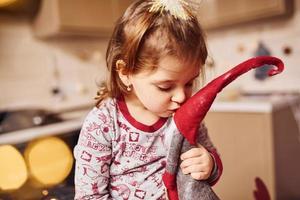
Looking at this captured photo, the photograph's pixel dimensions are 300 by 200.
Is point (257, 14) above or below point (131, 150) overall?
above

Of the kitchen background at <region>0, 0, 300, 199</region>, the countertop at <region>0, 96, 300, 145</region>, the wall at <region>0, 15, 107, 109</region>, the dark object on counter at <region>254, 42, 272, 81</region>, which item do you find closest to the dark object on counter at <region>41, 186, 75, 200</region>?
the countertop at <region>0, 96, 300, 145</region>

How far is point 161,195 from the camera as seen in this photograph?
453 millimetres

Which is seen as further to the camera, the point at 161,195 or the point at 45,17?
the point at 45,17

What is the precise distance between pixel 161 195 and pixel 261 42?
3.30 ft

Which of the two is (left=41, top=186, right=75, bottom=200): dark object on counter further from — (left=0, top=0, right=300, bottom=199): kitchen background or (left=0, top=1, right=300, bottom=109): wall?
(left=0, top=1, right=300, bottom=109): wall

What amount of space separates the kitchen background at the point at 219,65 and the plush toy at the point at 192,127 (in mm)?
479

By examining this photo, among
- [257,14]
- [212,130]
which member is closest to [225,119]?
[212,130]

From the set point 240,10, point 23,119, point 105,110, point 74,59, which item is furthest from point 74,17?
point 105,110

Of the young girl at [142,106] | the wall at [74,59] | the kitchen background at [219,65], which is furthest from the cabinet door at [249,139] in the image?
the young girl at [142,106]

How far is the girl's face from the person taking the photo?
0.40 m

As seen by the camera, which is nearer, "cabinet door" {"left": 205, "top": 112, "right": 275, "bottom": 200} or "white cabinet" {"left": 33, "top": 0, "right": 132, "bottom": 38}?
"cabinet door" {"left": 205, "top": 112, "right": 275, "bottom": 200}

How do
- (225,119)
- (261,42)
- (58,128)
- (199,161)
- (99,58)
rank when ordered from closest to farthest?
(199,161) → (58,128) → (225,119) → (261,42) → (99,58)

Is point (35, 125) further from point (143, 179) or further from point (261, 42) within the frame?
point (261, 42)

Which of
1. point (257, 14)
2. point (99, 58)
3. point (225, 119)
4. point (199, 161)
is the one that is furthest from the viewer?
point (99, 58)
